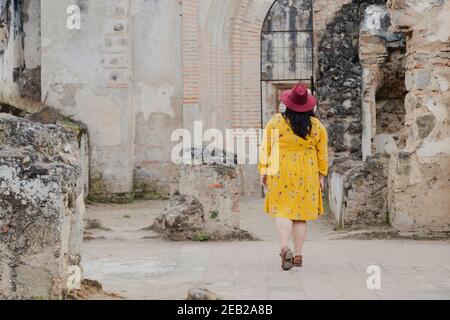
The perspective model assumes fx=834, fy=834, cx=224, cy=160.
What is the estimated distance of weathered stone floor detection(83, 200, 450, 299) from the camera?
520 cm

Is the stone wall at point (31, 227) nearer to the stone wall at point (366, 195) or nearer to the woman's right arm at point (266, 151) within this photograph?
the woman's right arm at point (266, 151)

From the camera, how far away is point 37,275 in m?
4.25

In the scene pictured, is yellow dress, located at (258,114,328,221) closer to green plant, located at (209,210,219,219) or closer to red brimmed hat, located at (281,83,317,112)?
red brimmed hat, located at (281,83,317,112)

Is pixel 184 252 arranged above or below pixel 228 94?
below

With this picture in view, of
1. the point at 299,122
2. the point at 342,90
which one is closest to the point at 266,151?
the point at 299,122

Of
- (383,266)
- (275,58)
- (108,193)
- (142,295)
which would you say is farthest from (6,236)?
(275,58)

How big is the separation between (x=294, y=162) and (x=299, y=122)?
0.32 meters

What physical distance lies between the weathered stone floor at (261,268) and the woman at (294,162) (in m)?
0.44

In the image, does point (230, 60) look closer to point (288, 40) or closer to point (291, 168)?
point (288, 40)

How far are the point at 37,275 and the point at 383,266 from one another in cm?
305

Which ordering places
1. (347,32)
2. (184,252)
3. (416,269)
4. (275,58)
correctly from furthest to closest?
1. (275,58)
2. (347,32)
3. (184,252)
4. (416,269)

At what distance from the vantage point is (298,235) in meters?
6.59

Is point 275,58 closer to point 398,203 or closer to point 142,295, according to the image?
point 398,203

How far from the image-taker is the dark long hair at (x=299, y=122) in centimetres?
666
